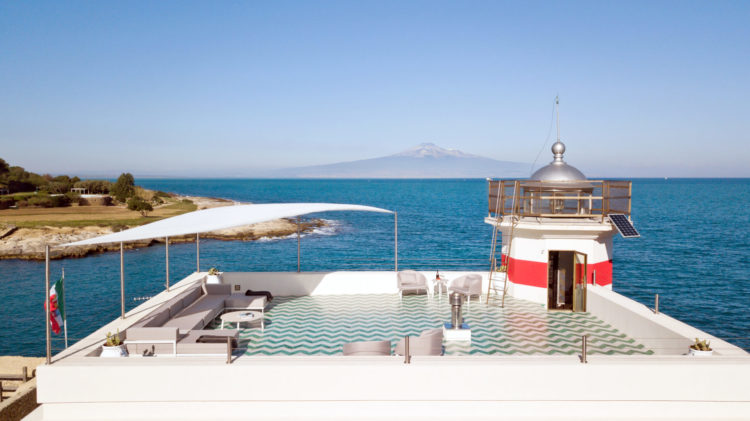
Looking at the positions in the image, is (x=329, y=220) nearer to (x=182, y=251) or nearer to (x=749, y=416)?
(x=182, y=251)

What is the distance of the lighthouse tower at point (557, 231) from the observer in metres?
11.2

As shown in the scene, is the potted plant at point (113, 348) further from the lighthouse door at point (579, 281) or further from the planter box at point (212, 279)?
the lighthouse door at point (579, 281)

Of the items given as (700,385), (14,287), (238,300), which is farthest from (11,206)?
(700,385)

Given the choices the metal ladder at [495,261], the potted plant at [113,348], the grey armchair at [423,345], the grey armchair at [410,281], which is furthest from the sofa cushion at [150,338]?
the metal ladder at [495,261]

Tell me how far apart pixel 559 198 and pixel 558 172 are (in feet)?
4.02

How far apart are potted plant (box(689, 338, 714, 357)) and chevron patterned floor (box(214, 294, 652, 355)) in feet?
5.20

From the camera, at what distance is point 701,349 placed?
7.05m

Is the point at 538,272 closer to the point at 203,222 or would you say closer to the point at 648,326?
the point at 648,326

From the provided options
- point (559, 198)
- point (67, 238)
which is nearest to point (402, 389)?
point (559, 198)

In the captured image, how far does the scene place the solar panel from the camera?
1045 cm

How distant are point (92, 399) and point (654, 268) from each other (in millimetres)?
37927

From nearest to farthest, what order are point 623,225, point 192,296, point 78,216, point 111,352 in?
point 111,352 < point 623,225 < point 192,296 < point 78,216

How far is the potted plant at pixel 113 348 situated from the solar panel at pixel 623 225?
932 cm

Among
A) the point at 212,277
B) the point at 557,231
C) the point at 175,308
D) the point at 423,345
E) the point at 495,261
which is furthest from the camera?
the point at 212,277
